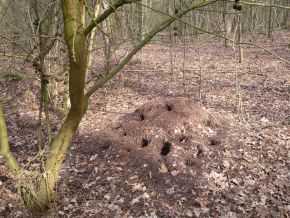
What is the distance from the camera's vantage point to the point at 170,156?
638 cm

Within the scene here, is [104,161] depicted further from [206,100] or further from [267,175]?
[206,100]

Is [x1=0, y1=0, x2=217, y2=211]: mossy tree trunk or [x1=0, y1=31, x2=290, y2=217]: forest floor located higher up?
[x1=0, y1=0, x2=217, y2=211]: mossy tree trunk

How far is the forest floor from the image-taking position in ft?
17.3

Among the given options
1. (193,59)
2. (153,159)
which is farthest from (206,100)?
(193,59)

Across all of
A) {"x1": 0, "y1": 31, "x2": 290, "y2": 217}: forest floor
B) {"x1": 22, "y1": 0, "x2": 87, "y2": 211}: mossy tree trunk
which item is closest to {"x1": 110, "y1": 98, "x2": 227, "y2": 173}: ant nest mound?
{"x1": 0, "y1": 31, "x2": 290, "y2": 217}: forest floor

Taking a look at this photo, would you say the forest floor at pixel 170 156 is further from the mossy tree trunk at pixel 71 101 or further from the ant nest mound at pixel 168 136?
the mossy tree trunk at pixel 71 101

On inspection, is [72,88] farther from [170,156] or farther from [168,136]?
[168,136]

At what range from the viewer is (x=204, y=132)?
7.34 meters

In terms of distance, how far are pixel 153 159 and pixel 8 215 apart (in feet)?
8.83

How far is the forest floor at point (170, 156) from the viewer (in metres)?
5.27

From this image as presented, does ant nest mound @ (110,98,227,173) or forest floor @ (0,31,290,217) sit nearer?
forest floor @ (0,31,290,217)

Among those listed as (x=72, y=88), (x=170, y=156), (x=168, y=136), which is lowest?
(x=170, y=156)

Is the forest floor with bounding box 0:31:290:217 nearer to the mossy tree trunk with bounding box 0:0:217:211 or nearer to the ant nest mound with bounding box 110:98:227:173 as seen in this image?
the ant nest mound with bounding box 110:98:227:173

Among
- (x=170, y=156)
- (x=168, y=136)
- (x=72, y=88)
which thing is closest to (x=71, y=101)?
(x=72, y=88)
